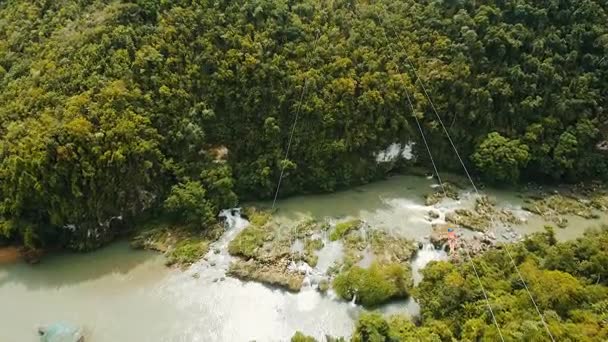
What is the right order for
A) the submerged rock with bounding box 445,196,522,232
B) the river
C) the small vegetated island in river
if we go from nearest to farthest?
the river
the small vegetated island in river
the submerged rock with bounding box 445,196,522,232

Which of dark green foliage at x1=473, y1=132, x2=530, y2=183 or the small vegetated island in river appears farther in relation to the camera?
dark green foliage at x1=473, y1=132, x2=530, y2=183

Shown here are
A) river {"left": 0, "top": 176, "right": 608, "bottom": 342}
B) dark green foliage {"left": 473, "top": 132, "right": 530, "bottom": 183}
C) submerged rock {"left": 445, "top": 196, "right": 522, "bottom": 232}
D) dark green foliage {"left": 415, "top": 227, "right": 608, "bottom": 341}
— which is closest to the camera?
dark green foliage {"left": 415, "top": 227, "right": 608, "bottom": 341}

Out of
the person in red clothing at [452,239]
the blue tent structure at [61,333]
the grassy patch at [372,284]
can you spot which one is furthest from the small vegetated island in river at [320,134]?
the blue tent structure at [61,333]

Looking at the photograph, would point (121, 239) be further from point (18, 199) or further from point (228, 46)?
point (228, 46)

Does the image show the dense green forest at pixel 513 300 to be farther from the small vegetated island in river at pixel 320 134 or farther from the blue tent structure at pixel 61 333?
the blue tent structure at pixel 61 333

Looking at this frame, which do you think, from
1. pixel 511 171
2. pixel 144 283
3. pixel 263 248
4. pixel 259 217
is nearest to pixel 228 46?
pixel 259 217

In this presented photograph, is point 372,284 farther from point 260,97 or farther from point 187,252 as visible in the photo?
point 260,97

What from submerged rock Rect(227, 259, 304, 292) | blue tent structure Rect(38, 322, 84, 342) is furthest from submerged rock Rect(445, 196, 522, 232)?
blue tent structure Rect(38, 322, 84, 342)

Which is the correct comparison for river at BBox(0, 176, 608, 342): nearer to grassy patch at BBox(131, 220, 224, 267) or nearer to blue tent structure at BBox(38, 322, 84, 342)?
grassy patch at BBox(131, 220, 224, 267)
